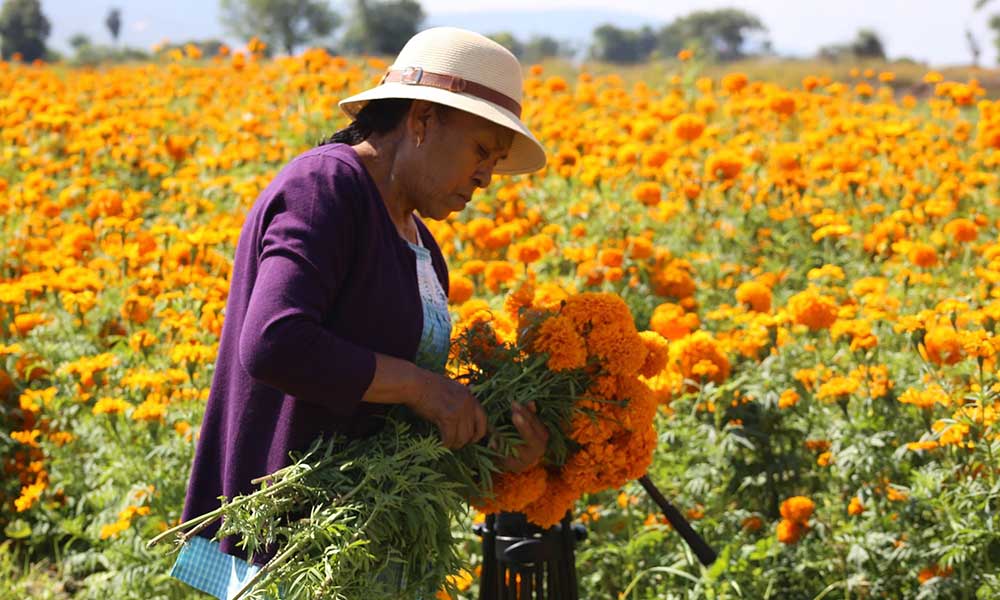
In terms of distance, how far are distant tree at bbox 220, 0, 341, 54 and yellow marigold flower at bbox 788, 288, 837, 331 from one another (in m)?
51.0

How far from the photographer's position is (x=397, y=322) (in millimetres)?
2035

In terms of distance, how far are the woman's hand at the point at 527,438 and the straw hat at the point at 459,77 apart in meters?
0.51

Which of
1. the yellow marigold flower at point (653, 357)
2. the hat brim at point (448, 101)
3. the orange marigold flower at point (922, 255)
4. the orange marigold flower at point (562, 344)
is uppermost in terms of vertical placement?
the hat brim at point (448, 101)

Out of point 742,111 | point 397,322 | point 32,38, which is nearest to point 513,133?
point 397,322

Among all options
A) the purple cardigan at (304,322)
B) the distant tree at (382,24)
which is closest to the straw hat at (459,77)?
the purple cardigan at (304,322)

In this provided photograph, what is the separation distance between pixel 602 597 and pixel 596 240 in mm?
1929

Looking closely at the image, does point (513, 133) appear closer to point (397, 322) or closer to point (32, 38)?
point (397, 322)

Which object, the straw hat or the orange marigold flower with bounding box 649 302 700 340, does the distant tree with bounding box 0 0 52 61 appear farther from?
the straw hat

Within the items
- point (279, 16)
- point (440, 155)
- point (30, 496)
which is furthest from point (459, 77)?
point (279, 16)

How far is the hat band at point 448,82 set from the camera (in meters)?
2.10

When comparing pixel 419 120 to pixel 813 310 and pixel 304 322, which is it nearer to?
pixel 304 322

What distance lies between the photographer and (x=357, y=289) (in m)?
1.97

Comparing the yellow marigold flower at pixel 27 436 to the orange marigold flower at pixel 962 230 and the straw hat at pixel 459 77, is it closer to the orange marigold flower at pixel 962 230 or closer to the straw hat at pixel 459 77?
the straw hat at pixel 459 77

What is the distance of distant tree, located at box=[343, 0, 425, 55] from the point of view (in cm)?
4555
